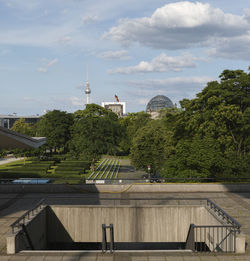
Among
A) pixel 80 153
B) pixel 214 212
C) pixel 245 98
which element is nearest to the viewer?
pixel 214 212

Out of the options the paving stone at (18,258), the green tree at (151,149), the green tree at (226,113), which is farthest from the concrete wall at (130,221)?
the green tree at (151,149)

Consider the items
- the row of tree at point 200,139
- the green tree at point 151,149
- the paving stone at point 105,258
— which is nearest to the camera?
the paving stone at point 105,258

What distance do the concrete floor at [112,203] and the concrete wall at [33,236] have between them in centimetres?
44

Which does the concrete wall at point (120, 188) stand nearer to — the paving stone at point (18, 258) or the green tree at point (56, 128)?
the paving stone at point (18, 258)

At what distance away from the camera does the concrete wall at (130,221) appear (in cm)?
1791

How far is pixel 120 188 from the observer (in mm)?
23109

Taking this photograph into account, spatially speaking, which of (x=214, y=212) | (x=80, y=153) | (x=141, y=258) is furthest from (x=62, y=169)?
(x=141, y=258)

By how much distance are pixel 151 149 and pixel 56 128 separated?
3834 centimetres

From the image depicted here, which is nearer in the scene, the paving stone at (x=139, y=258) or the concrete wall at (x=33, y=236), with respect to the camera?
the paving stone at (x=139, y=258)

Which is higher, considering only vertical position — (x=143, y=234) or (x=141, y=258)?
(x=141, y=258)

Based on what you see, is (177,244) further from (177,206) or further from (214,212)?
(214,212)

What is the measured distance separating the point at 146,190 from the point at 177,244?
520 centimetres

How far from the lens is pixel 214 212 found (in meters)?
16.1

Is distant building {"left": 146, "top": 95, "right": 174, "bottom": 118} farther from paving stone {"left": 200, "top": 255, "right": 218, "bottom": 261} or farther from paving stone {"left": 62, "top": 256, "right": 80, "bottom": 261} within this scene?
paving stone {"left": 62, "top": 256, "right": 80, "bottom": 261}
